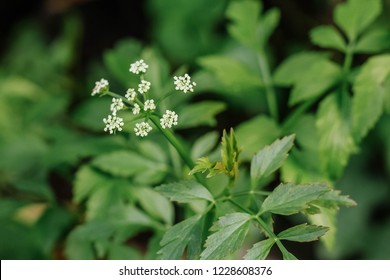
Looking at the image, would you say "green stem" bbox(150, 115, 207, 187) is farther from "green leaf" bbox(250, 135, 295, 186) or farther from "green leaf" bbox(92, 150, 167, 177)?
"green leaf" bbox(92, 150, 167, 177)

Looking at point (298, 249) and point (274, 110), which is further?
point (298, 249)

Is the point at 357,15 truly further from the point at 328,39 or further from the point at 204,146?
the point at 204,146

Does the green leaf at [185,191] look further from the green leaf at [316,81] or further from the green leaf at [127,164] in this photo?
the green leaf at [316,81]

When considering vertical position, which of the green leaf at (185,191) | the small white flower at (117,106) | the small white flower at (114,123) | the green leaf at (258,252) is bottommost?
the green leaf at (258,252)

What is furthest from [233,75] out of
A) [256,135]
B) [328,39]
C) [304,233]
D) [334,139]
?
[304,233]

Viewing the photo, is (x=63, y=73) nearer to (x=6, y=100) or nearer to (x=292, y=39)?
(x=6, y=100)

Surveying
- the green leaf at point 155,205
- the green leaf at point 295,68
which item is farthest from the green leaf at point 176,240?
the green leaf at point 295,68
